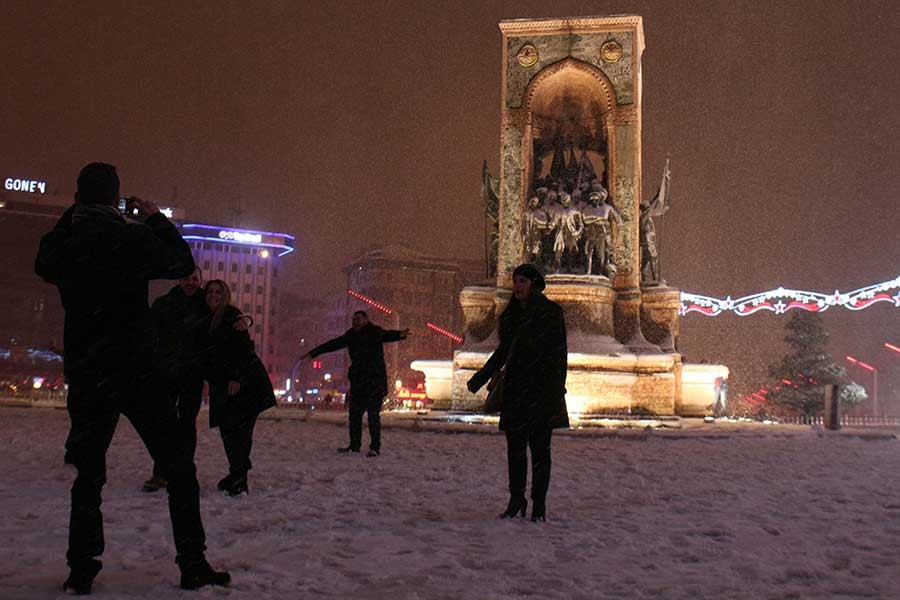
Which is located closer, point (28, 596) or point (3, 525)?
point (28, 596)

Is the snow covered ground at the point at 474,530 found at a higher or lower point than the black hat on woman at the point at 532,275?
lower

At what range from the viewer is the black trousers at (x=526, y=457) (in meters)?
5.66

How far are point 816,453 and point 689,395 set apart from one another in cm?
768

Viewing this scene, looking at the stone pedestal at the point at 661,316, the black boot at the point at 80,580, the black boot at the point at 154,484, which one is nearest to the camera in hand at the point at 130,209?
the black boot at the point at 80,580

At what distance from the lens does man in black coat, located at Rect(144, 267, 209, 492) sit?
6.50 meters

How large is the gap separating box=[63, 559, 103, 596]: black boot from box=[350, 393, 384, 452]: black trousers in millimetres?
6232

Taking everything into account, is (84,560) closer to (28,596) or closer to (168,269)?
(28,596)

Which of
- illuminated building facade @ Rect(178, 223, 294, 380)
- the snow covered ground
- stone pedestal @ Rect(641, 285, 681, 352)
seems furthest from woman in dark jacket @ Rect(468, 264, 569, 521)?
illuminated building facade @ Rect(178, 223, 294, 380)

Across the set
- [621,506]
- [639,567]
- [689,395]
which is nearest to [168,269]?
[639,567]

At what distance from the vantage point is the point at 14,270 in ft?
291

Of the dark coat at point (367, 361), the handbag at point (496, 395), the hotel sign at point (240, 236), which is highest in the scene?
the hotel sign at point (240, 236)

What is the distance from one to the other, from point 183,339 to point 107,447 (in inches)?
131

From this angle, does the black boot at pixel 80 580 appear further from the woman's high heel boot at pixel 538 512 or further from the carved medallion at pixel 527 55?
the carved medallion at pixel 527 55

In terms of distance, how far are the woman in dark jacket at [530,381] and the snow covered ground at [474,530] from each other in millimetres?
326
